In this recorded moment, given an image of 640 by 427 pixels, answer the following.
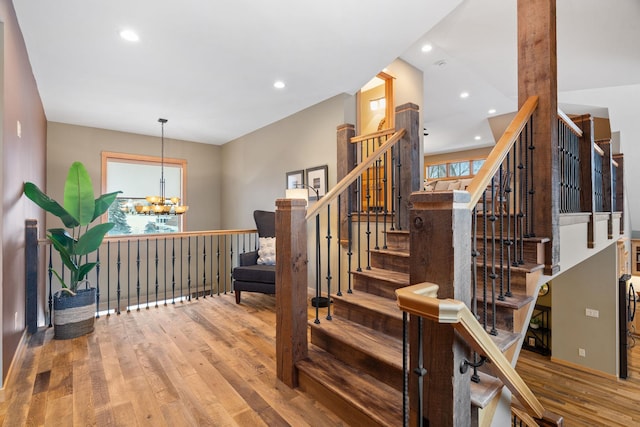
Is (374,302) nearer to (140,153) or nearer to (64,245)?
(64,245)

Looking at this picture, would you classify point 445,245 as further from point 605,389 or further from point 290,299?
point 605,389

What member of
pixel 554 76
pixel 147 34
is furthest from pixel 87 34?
pixel 554 76

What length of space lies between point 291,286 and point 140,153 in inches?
205

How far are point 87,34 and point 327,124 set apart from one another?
267 centimetres

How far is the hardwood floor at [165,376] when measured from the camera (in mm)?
1809

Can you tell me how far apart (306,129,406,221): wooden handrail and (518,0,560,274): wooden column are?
1165mm

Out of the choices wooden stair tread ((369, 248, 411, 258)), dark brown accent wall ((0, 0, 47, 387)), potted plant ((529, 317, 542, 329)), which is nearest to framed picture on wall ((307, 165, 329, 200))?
wooden stair tread ((369, 248, 411, 258))

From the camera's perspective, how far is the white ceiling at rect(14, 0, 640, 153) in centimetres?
246

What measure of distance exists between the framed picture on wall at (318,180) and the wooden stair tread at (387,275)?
165cm

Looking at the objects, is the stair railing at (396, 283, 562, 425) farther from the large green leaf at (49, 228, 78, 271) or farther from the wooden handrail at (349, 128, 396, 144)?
the large green leaf at (49, 228, 78, 271)

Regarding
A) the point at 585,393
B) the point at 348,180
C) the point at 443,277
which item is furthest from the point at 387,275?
the point at 585,393

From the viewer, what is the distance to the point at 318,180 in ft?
14.2

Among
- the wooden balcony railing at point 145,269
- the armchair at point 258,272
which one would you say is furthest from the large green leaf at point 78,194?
the armchair at point 258,272

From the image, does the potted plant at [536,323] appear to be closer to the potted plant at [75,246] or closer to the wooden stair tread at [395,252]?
the wooden stair tread at [395,252]
